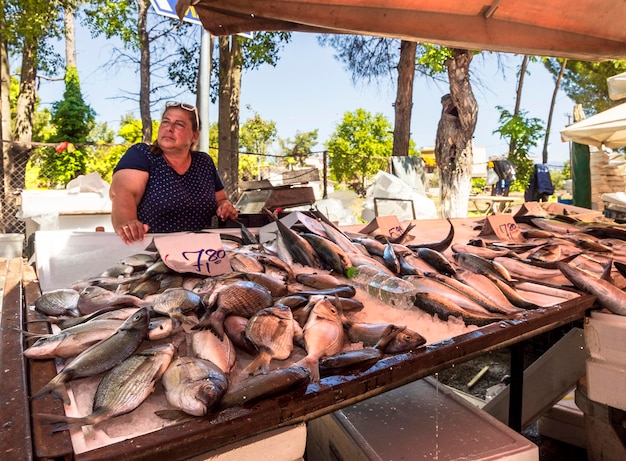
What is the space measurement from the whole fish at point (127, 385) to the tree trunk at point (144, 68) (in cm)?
1175

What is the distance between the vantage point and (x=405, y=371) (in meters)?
1.19

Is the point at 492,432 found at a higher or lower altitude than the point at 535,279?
lower

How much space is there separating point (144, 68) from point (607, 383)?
41.8ft

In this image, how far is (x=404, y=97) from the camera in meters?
9.93

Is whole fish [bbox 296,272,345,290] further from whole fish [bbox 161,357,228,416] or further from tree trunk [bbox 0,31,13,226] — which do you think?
tree trunk [bbox 0,31,13,226]

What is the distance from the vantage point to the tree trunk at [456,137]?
7.36 metres

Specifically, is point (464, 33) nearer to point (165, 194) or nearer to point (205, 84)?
point (165, 194)

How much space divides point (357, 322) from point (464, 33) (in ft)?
7.85

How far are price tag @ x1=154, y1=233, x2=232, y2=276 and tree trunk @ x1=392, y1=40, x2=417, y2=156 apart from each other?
28.4ft

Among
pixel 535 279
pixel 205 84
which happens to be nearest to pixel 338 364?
pixel 535 279

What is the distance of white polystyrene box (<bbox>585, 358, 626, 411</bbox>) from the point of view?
183cm

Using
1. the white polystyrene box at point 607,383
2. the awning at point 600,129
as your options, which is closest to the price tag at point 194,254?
the white polystyrene box at point 607,383

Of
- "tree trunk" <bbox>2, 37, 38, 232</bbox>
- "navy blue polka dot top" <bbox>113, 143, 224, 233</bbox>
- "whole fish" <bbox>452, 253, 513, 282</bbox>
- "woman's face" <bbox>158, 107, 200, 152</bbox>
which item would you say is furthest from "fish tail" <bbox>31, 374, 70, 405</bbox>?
"tree trunk" <bbox>2, 37, 38, 232</bbox>

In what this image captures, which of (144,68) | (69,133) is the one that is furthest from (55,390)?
(69,133)
